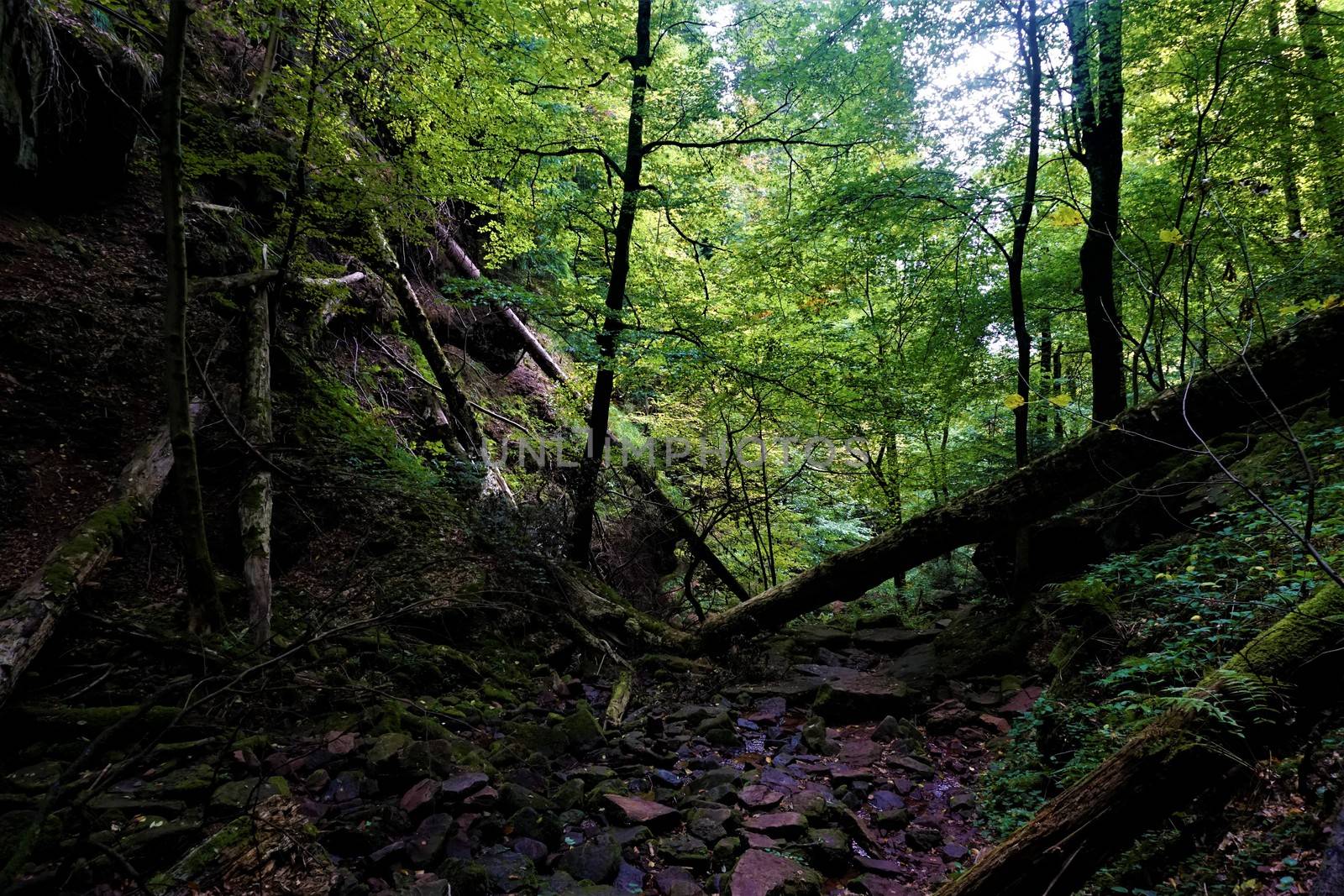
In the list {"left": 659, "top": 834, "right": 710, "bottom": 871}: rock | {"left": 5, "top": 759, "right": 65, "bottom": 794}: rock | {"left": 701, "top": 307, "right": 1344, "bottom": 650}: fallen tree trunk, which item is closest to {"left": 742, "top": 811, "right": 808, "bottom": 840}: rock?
{"left": 659, "top": 834, "right": 710, "bottom": 871}: rock

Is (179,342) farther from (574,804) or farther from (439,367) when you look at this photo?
(439,367)

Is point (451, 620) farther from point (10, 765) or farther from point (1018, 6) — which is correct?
point (1018, 6)

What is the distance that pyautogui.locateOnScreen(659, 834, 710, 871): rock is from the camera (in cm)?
342

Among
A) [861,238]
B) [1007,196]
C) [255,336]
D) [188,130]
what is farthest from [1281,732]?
[188,130]

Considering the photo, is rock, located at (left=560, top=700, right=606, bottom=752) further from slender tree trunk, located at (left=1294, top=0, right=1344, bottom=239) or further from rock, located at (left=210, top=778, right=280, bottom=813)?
slender tree trunk, located at (left=1294, top=0, right=1344, bottom=239)

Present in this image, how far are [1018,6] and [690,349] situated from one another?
562 cm

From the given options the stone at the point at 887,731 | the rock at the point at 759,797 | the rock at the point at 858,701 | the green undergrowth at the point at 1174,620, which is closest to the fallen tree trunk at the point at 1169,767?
the green undergrowth at the point at 1174,620

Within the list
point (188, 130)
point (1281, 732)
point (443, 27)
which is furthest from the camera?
point (188, 130)

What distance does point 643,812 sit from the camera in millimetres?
Answer: 3805

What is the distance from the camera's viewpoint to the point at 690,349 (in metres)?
7.87

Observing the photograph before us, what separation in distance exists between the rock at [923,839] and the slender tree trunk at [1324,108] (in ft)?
23.4

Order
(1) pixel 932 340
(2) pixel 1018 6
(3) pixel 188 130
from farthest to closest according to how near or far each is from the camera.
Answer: (1) pixel 932 340, (2) pixel 1018 6, (3) pixel 188 130

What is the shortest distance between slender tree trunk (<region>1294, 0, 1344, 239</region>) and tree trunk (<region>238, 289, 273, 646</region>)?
35.4ft

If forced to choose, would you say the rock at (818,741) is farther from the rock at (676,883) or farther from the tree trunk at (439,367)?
the tree trunk at (439,367)
